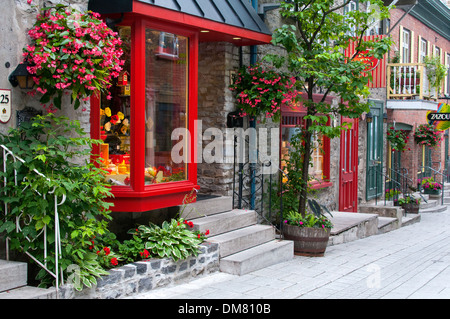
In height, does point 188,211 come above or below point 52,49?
below

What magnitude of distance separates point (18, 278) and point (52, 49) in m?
2.04

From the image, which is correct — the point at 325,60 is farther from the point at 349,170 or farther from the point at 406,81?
the point at 406,81

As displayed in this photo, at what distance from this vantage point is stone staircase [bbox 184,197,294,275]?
23.8ft

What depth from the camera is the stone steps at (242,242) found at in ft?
23.7

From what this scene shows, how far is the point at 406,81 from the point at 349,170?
12.6 feet

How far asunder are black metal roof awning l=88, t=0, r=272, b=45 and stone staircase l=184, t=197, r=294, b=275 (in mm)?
2336

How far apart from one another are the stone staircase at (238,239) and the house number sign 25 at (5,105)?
9.40 ft

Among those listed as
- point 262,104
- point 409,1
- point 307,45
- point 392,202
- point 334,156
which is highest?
point 409,1

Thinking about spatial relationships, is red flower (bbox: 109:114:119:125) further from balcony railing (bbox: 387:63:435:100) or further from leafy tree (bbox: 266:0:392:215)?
balcony railing (bbox: 387:63:435:100)

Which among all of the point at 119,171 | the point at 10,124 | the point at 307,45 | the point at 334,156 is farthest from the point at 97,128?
the point at 334,156

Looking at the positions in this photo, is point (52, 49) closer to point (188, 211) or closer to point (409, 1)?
point (188, 211)

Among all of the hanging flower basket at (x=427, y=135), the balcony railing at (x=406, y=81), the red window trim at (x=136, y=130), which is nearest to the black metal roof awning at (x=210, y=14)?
the red window trim at (x=136, y=130)

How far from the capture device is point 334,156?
41.9ft

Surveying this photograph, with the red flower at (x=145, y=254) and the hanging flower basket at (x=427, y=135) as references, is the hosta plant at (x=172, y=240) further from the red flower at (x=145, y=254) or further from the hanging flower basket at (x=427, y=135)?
the hanging flower basket at (x=427, y=135)
